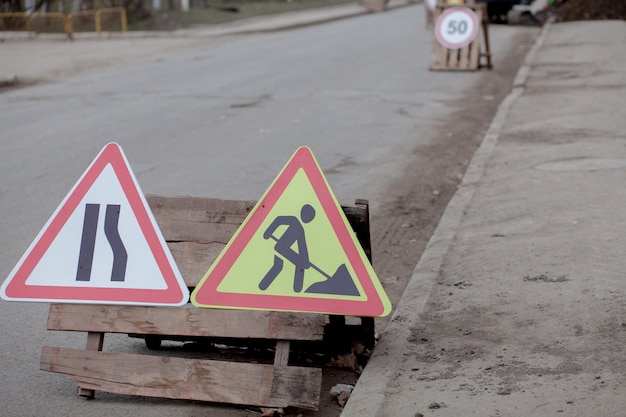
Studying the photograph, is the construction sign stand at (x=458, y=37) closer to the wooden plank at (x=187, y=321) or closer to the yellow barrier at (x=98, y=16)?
the wooden plank at (x=187, y=321)

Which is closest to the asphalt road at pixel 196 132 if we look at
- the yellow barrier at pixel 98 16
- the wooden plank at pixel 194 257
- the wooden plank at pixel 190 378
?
the wooden plank at pixel 190 378

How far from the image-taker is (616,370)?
4.48 metres

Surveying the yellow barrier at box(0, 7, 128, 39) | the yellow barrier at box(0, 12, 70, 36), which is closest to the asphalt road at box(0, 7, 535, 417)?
the yellow barrier at box(0, 7, 128, 39)

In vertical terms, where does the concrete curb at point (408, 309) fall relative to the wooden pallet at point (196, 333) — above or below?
below

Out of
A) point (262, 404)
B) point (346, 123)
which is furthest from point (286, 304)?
point (346, 123)

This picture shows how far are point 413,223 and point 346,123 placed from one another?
523cm

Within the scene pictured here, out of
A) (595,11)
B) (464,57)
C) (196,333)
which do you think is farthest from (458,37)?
(196,333)

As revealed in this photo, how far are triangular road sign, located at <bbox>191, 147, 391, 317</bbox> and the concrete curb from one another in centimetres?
33

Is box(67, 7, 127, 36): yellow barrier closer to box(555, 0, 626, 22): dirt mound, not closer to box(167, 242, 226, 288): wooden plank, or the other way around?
box(555, 0, 626, 22): dirt mound

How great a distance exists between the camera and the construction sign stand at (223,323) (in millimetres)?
4566

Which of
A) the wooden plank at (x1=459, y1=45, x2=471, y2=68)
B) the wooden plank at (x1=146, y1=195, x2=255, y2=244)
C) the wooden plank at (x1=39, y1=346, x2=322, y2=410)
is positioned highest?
the wooden plank at (x1=146, y1=195, x2=255, y2=244)

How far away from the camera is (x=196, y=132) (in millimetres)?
12695

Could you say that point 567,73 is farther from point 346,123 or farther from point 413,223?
point 413,223

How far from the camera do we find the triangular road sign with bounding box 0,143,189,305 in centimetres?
468
